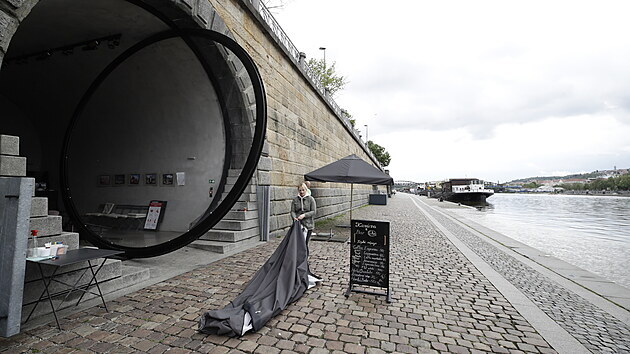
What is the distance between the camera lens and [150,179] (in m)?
9.88

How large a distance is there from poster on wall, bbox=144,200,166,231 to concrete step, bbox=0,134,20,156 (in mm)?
6433

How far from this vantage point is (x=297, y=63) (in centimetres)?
1176

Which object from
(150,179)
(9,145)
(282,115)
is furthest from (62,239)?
(282,115)

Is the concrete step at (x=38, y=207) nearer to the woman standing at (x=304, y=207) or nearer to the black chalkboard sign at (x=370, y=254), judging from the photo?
the black chalkboard sign at (x=370, y=254)

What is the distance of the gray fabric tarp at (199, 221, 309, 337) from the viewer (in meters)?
3.30

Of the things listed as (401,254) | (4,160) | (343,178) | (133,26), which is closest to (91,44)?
(133,26)

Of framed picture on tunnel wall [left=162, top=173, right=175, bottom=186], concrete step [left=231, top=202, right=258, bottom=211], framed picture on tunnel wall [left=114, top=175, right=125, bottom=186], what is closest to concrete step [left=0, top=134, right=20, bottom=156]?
concrete step [left=231, top=202, right=258, bottom=211]

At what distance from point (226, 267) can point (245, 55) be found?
421 cm

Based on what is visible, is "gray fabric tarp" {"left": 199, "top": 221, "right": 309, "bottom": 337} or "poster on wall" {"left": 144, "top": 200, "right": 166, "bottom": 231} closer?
"gray fabric tarp" {"left": 199, "top": 221, "right": 309, "bottom": 337}

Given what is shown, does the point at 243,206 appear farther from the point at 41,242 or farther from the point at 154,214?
the point at 41,242

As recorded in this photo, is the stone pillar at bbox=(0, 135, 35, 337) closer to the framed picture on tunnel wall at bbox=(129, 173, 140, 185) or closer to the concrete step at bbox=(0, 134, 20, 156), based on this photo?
the concrete step at bbox=(0, 134, 20, 156)

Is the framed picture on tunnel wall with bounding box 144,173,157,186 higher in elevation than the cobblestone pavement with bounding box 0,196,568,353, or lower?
higher

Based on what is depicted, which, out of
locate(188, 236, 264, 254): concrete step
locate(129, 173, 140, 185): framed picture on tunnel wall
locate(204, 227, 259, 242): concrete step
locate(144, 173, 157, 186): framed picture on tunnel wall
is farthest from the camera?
locate(129, 173, 140, 185): framed picture on tunnel wall

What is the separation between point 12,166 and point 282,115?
7.68 meters
